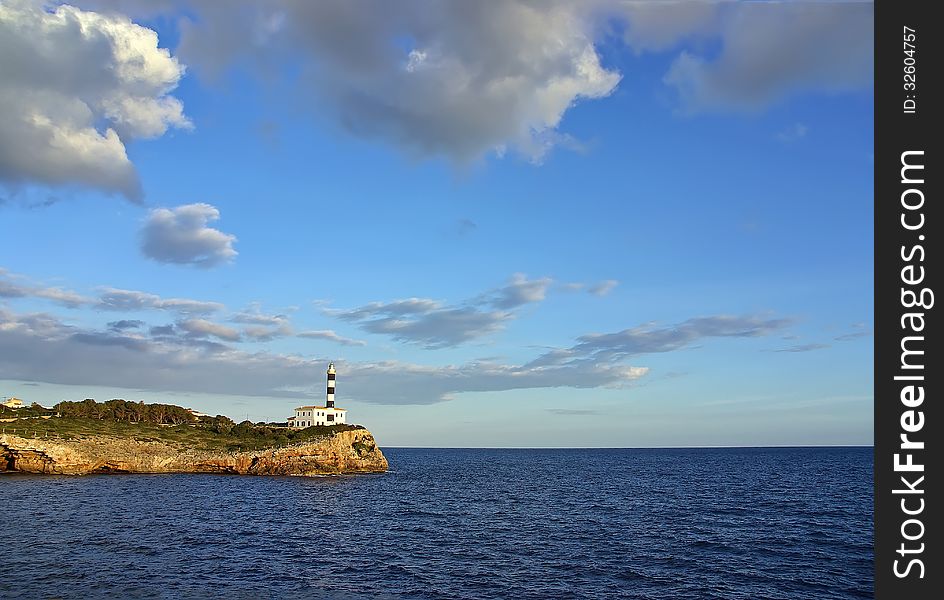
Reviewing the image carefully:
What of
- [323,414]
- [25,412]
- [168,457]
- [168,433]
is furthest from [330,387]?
[25,412]

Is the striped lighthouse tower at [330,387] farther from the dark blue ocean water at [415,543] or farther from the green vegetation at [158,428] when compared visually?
the dark blue ocean water at [415,543]

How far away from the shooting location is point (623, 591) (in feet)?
126

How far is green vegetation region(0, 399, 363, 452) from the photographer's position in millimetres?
119562

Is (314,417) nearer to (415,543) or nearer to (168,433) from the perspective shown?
(168,433)

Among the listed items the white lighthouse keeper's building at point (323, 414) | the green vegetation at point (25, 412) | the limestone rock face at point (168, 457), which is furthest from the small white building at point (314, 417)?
the green vegetation at point (25, 412)

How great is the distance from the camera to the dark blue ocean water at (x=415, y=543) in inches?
1527

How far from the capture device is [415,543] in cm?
5409

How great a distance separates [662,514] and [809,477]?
272ft

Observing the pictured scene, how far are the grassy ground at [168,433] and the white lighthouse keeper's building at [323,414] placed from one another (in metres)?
8.81

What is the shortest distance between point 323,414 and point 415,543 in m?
107

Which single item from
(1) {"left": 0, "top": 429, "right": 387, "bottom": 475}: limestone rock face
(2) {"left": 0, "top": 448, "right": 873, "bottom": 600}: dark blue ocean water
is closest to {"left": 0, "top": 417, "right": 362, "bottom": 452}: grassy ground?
(1) {"left": 0, "top": 429, "right": 387, "bottom": 475}: limestone rock face

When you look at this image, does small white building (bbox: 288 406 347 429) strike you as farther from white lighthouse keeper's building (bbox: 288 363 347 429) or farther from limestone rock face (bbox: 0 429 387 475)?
limestone rock face (bbox: 0 429 387 475)

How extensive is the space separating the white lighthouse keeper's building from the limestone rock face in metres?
25.7
